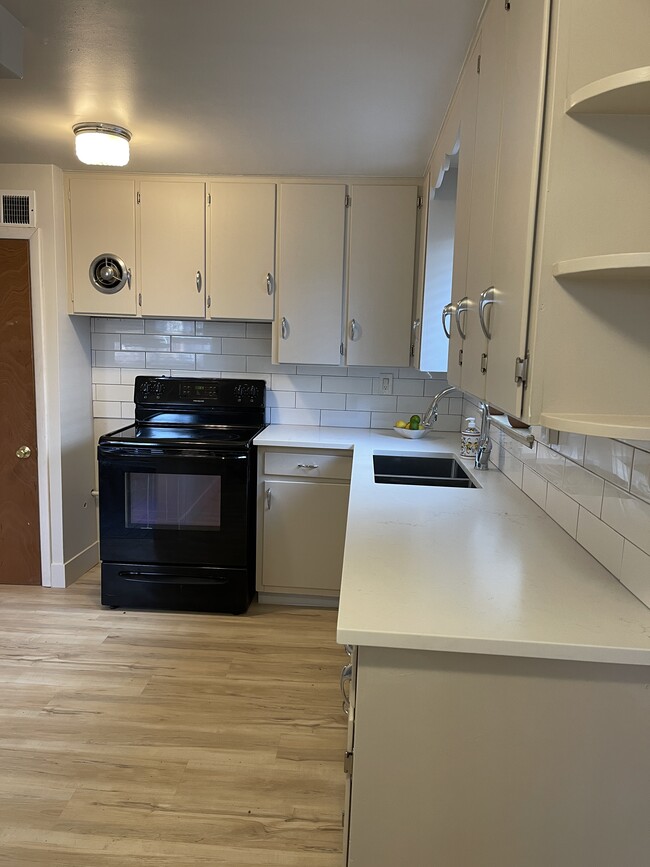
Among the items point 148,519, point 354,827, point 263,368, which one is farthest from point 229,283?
point 354,827

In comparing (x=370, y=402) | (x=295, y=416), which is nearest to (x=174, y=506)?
(x=295, y=416)

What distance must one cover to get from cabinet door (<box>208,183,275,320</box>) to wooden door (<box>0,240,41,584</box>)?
97cm

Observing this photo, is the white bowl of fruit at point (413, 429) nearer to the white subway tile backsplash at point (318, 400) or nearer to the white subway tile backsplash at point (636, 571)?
the white subway tile backsplash at point (318, 400)

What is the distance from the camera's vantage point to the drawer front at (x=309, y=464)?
3111 mm

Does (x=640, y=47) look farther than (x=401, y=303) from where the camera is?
No

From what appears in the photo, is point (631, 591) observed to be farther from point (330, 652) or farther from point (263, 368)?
point (263, 368)

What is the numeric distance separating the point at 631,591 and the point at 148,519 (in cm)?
239

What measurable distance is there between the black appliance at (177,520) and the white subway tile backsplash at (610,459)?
184cm

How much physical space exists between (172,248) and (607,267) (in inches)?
106

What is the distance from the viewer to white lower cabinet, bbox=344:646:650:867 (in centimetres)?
105

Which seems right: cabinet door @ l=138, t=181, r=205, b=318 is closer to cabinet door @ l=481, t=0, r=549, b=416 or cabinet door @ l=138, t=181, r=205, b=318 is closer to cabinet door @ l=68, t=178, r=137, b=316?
cabinet door @ l=68, t=178, r=137, b=316

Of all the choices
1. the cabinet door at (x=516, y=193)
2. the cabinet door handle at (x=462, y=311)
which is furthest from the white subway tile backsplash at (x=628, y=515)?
the cabinet door handle at (x=462, y=311)

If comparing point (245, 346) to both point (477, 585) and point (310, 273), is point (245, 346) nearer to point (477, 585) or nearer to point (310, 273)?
point (310, 273)

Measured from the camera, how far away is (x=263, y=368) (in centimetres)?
362
